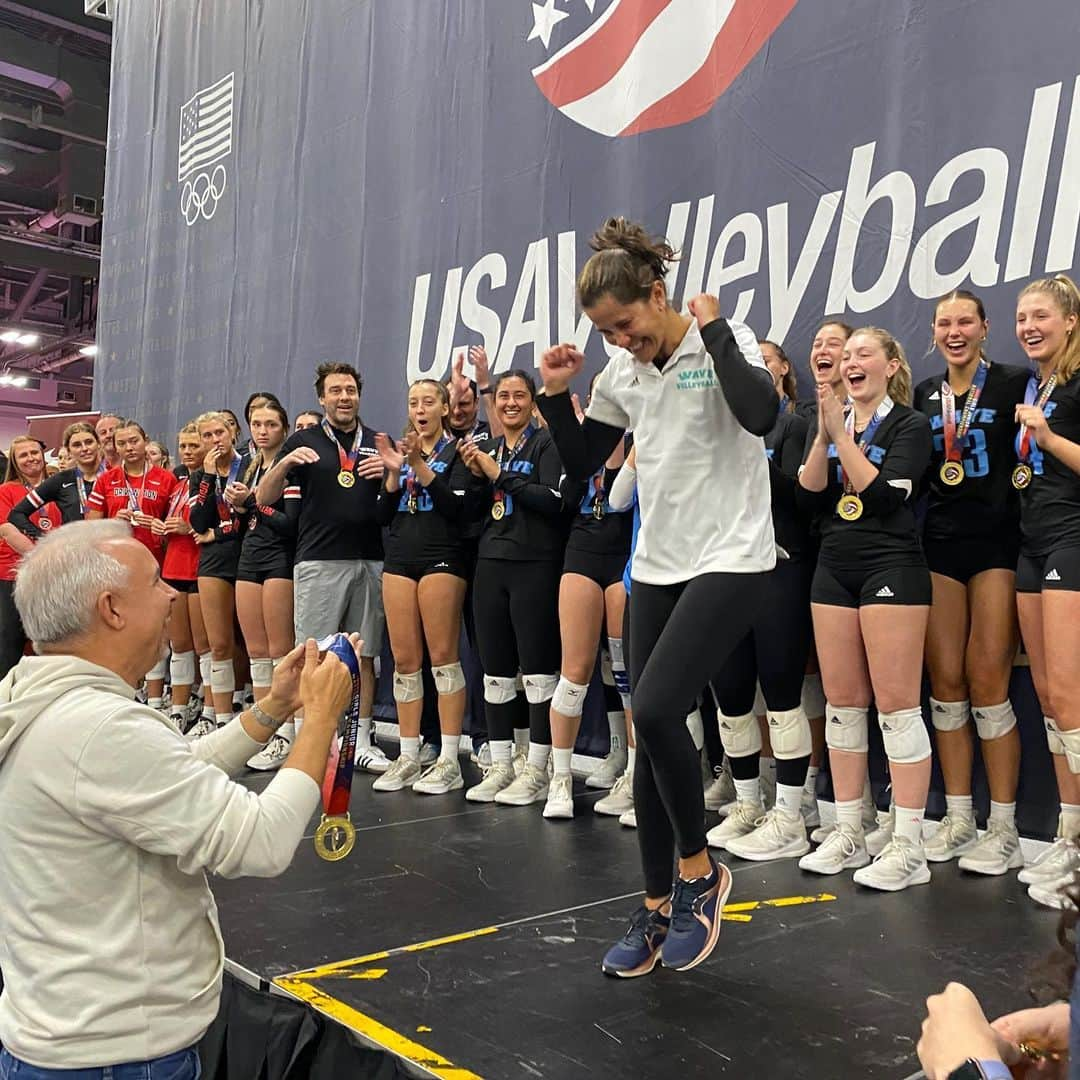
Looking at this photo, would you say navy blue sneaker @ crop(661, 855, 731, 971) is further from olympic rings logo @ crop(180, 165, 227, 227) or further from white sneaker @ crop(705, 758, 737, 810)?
olympic rings logo @ crop(180, 165, 227, 227)

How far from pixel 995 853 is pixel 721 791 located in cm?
102

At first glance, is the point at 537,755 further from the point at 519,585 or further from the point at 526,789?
the point at 519,585

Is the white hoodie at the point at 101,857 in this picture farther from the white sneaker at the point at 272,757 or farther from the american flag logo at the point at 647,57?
the american flag logo at the point at 647,57

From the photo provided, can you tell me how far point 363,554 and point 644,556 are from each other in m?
2.73

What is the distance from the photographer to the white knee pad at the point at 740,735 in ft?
11.3

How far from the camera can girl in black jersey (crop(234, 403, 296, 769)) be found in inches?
194

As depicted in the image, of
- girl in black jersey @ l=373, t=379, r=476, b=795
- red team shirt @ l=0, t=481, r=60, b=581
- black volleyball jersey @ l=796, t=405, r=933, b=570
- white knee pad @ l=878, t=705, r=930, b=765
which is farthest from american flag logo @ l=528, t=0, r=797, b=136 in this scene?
red team shirt @ l=0, t=481, r=60, b=581

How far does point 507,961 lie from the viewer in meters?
2.41

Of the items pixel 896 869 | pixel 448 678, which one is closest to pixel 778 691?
pixel 896 869

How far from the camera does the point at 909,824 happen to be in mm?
3012

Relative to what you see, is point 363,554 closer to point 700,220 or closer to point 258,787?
→ point 258,787

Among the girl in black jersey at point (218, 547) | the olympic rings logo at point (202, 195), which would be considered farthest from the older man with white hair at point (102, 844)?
the olympic rings logo at point (202, 195)

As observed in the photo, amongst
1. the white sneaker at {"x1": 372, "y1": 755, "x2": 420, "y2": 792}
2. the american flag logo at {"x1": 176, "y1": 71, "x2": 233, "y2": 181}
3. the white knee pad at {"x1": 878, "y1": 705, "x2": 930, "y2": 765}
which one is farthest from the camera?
the american flag logo at {"x1": 176, "y1": 71, "x2": 233, "y2": 181}

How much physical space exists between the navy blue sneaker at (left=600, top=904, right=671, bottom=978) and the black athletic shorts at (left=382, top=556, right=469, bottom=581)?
2.19m
